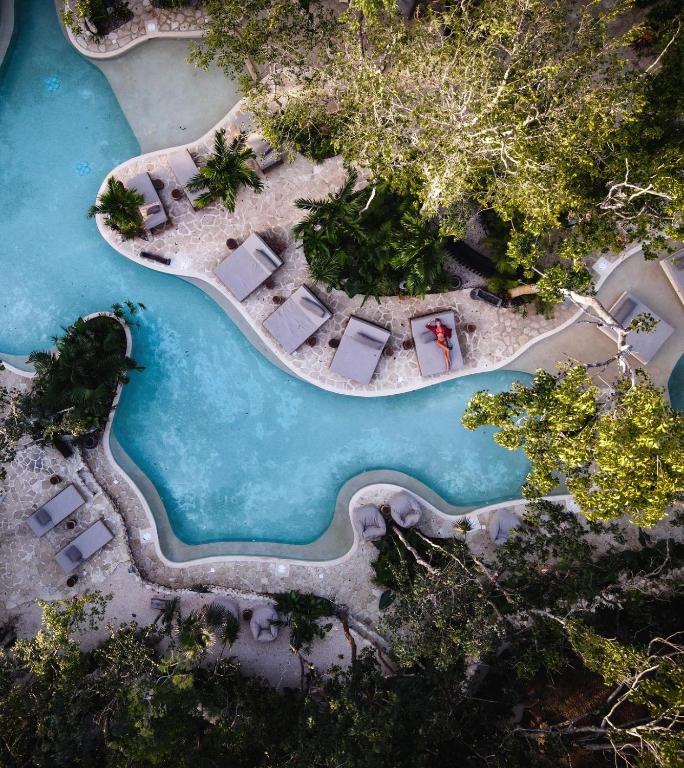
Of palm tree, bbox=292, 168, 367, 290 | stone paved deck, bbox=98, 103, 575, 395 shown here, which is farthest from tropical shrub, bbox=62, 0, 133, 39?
palm tree, bbox=292, 168, 367, 290

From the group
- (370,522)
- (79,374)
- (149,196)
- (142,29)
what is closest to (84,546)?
(79,374)

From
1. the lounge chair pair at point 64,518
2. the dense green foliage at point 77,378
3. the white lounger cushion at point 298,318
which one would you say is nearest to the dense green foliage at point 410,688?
the lounge chair pair at point 64,518

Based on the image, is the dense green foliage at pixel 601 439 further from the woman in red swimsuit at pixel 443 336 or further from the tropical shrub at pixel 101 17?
the tropical shrub at pixel 101 17

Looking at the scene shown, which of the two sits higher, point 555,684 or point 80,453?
point 80,453

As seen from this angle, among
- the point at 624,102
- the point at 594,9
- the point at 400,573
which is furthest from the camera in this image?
the point at 594,9

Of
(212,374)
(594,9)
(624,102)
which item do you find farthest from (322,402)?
(594,9)

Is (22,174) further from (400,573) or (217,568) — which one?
(400,573)
